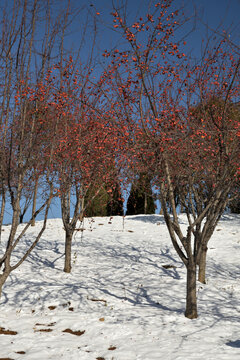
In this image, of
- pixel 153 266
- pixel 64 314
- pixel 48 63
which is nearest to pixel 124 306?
pixel 64 314

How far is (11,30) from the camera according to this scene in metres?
6.43

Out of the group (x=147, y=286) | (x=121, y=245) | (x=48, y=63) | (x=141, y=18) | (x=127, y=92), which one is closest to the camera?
(x=141, y=18)

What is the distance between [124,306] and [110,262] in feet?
13.8

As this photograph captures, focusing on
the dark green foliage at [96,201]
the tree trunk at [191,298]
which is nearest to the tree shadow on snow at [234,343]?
the tree trunk at [191,298]

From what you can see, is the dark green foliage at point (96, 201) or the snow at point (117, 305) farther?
the dark green foliage at point (96, 201)

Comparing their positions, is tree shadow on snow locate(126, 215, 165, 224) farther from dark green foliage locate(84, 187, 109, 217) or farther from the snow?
the snow

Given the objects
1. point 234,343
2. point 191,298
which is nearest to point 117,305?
point 191,298

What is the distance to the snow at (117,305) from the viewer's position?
573 cm

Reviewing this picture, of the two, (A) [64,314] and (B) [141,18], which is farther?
(A) [64,314]

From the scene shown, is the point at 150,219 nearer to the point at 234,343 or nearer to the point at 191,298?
the point at 191,298

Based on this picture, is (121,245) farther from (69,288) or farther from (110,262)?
(69,288)

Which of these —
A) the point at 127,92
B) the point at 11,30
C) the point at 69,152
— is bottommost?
the point at 69,152

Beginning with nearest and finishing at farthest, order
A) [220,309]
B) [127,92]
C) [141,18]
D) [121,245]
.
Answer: [141,18] < [127,92] < [220,309] < [121,245]

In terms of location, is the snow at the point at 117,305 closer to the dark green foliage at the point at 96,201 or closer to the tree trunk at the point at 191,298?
the tree trunk at the point at 191,298
